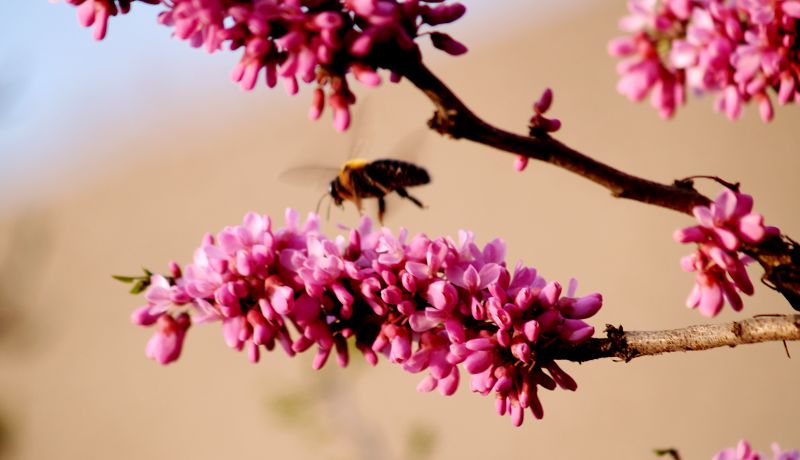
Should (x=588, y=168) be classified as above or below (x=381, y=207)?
above

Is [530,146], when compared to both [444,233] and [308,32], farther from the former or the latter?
[444,233]

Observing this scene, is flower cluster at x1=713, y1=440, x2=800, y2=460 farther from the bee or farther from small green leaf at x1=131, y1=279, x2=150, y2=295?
small green leaf at x1=131, y1=279, x2=150, y2=295

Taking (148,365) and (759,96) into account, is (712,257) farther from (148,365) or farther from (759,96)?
(148,365)

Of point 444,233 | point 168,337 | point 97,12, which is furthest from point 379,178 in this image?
point 444,233

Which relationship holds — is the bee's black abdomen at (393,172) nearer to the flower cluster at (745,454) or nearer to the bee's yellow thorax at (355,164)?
the bee's yellow thorax at (355,164)

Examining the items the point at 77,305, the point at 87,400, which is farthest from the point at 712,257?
the point at 77,305

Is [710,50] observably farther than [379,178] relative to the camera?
No
